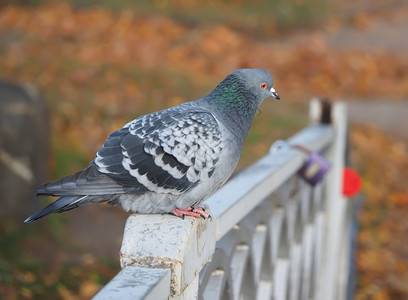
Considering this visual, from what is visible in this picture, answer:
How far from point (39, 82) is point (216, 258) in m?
7.39

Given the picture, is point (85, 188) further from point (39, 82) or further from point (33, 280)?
point (39, 82)

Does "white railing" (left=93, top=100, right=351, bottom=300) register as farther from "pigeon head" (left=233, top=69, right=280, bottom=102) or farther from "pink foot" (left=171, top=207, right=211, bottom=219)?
"pigeon head" (left=233, top=69, right=280, bottom=102)

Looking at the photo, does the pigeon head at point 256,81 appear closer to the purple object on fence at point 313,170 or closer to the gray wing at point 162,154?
the gray wing at point 162,154

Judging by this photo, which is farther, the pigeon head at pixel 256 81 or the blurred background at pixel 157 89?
the blurred background at pixel 157 89

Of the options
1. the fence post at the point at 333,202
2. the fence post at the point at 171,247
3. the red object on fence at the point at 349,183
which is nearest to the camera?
the fence post at the point at 171,247

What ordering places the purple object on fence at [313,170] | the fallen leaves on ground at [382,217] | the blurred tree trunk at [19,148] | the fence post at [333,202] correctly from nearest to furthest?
the purple object on fence at [313,170] → the fence post at [333,202] → the blurred tree trunk at [19,148] → the fallen leaves on ground at [382,217]

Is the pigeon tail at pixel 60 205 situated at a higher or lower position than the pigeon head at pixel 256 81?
lower

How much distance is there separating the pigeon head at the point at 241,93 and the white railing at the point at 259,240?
271 mm

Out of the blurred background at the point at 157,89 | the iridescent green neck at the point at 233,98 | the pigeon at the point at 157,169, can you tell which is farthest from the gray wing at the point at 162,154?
the blurred background at the point at 157,89

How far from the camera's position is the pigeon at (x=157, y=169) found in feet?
6.41

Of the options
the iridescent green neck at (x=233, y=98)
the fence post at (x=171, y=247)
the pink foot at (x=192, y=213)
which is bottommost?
the fence post at (x=171, y=247)

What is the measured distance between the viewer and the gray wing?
199 centimetres

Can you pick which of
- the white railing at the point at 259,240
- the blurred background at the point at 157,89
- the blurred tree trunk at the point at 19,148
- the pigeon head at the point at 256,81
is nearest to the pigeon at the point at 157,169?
the white railing at the point at 259,240

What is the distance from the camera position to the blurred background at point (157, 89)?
220 inches
